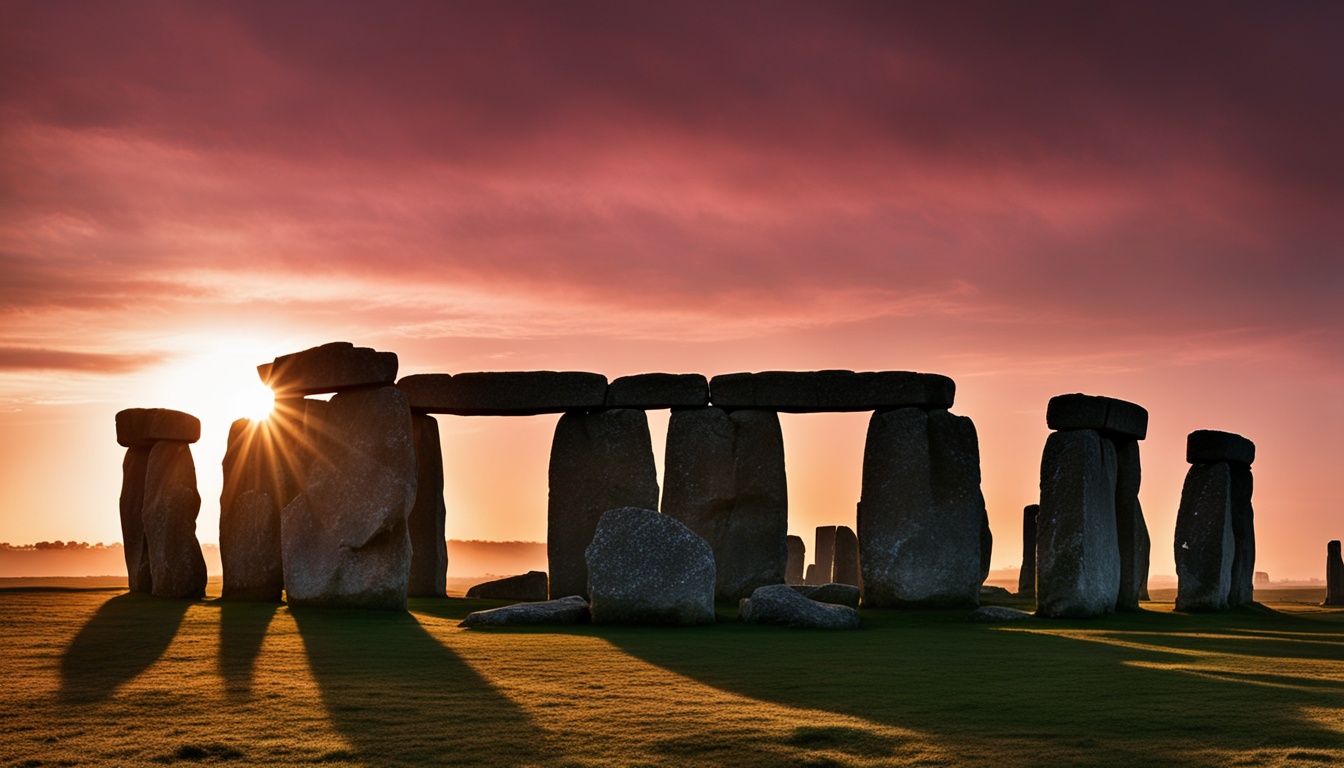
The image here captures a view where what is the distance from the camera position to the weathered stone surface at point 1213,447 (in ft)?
69.7

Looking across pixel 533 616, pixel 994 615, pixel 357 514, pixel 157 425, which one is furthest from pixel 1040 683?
pixel 157 425

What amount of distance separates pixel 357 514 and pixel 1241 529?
15.3m

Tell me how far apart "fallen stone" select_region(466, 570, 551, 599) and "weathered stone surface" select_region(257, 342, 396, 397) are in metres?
6.24

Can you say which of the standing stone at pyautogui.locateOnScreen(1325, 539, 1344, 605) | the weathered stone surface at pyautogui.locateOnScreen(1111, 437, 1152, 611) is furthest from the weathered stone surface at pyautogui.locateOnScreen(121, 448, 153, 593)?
the standing stone at pyautogui.locateOnScreen(1325, 539, 1344, 605)

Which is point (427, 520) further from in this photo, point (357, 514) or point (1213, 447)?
point (1213, 447)

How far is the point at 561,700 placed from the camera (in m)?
8.27

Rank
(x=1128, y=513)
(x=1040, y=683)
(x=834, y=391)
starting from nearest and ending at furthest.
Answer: (x=1040, y=683) → (x=1128, y=513) → (x=834, y=391)

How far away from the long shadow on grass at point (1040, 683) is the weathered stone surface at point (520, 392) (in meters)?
8.35

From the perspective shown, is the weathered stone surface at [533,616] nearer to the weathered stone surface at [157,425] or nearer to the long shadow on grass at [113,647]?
the long shadow on grass at [113,647]

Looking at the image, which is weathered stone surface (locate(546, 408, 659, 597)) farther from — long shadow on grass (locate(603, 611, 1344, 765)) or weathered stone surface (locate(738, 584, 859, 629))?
long shadow on grass (locate(603, 611, 1344, 765))

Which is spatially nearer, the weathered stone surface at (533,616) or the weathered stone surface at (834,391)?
the weathered stone surface at (533,616)

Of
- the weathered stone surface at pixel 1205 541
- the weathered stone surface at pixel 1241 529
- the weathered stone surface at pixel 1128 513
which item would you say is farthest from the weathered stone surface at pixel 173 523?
the weathered stone surface at pixel 1241 529

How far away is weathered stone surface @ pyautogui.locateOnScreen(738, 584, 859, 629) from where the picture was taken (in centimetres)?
1396

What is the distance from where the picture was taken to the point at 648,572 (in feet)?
45.8
